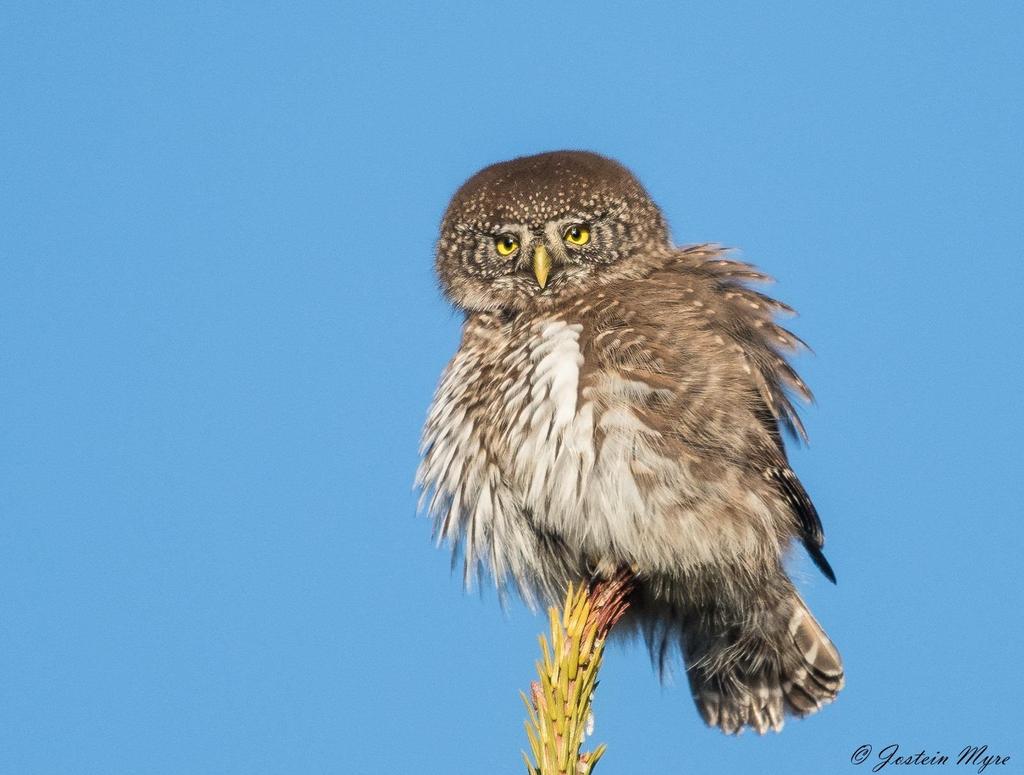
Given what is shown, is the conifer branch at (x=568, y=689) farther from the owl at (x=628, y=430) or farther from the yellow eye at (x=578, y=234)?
the yellow eye at (x=578, y=234)

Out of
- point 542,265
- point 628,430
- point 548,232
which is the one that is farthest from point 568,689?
point 548,232

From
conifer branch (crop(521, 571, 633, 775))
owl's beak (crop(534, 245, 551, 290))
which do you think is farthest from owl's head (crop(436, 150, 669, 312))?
conifer branch (crop(521, 571, 633, 775))

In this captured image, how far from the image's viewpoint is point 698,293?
17.0 feet

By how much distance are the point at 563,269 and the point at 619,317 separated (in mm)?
636

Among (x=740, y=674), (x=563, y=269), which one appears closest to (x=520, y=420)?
(x=563, y=269)

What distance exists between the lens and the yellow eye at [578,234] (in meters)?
5.58

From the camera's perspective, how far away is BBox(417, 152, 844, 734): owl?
4570 millimetres

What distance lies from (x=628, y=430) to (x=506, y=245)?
1493 millimetres

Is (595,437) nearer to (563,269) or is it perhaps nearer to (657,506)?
(657,506)

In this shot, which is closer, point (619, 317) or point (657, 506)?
point (657, 506)

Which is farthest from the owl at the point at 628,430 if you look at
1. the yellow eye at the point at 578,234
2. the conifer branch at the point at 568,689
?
the conifer branch at the point at 568,689

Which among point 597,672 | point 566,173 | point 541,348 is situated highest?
point 566,173

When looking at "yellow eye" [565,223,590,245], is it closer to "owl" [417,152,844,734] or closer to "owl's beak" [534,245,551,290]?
"owl" [417,152,844,734]

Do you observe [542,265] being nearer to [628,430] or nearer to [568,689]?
[628,430]
